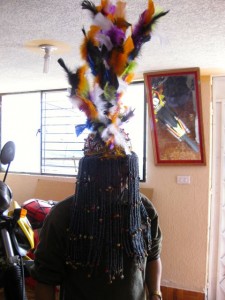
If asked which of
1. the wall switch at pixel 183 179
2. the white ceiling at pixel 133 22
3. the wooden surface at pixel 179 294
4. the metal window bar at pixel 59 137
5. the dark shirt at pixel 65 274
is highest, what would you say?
the white ceiling at pixel 133 22

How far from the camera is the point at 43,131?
414 centimetres

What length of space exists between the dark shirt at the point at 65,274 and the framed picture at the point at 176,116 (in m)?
2.09

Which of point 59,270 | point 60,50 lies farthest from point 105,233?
point 60,50

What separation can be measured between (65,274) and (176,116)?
224 centimetres

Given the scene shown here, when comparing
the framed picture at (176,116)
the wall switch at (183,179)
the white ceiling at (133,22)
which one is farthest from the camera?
the wall switch at (183,179)

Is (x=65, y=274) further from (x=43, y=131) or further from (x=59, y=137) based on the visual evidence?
(x=43, y=131)

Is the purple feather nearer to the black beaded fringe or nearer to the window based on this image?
the black beaded fringe

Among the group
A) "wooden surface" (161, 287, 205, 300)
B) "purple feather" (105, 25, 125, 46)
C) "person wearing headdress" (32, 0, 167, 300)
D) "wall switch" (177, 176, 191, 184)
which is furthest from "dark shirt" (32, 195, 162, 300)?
"wooden surface" (161, 287, 205, 300)

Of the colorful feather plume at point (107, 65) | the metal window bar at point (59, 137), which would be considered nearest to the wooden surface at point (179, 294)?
the metal window bar at point (59, 137)

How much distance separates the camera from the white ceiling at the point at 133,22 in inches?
64.5

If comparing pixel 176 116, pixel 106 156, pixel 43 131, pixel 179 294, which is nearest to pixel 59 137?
pixel 43 131

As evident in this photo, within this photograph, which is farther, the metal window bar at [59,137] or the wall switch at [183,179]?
the metal window bar at [59,137]

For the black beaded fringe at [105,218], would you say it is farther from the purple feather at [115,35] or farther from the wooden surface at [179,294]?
the wooden surface at [179,294]

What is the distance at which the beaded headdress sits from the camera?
1036 millimetres
